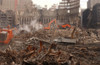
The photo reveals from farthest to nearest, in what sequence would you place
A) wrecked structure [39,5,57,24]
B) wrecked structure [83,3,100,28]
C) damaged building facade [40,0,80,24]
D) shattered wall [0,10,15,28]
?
1. wrecked structure [39,5,57,24]
2. damaged building facade [40,0,80,24]
3. shattered wall [0,10,15,28]
4. wrecked structure [83,3,100,28]

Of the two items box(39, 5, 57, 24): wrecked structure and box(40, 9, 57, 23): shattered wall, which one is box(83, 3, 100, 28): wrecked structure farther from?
box(40, 9, 57, 23): shattered wall

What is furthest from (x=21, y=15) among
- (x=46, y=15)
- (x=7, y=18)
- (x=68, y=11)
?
(x=68, y=11)

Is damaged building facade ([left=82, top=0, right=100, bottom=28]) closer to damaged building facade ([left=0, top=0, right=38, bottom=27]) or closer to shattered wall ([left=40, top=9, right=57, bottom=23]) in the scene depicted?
shattered wall ([left=40, top=9, right=57, bottom=23])

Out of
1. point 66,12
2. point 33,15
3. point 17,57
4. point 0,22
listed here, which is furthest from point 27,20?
point 17,57

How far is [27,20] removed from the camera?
31203 mm

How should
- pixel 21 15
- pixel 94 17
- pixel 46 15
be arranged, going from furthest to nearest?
pixel 46 15
pixel 21 15
pixel 94 17

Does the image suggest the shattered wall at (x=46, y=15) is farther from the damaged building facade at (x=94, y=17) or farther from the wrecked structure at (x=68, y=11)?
the damaged building facade at (x=94, y=17)

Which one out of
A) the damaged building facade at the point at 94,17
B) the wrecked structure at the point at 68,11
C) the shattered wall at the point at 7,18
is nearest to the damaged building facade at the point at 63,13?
the wrecked structure at the point at 68,11

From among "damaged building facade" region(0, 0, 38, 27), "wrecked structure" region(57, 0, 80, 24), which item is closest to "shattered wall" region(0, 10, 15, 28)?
"damaged building facade" region(0, 0, 38, 27)

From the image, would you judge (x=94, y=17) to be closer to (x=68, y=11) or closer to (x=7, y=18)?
(x=68, y=11)

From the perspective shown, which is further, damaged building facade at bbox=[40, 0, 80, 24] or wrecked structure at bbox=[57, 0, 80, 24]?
damaged building facade at bbox=[40, 0, 80, 24]

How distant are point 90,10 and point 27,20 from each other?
61.8 feet

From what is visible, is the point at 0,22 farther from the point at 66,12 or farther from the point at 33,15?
the point at 66,12

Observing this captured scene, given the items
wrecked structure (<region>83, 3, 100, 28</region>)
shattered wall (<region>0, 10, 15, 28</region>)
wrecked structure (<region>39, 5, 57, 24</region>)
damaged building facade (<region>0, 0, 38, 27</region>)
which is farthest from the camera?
wrecked structure (<region>39, 5, 57, 24</region>)
